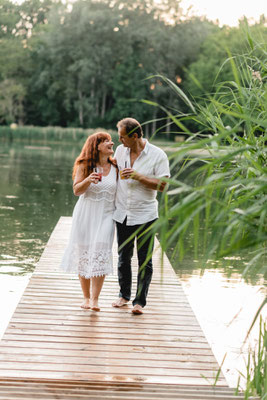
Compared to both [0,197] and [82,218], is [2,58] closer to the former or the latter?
[0,197]

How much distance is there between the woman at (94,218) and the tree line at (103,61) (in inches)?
1784

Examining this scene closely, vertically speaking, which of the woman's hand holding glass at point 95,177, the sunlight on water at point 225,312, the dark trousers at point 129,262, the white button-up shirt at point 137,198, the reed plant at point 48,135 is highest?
the woman's hand holding glass at point 95,177

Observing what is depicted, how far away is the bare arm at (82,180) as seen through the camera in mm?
4207

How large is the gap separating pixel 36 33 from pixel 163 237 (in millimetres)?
57521

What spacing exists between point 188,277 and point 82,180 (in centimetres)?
313

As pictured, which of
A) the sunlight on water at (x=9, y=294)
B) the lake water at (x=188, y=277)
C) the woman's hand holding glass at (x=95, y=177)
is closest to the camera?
the woman's hand holding glass at (x=95, y=177)

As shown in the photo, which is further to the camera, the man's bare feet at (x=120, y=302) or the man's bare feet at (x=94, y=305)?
the man's bare feet at (x=120, y=302)

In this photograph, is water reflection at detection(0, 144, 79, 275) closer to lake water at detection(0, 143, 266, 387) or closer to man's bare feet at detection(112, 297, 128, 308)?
lake water at detection(0, 143, 266, 387)

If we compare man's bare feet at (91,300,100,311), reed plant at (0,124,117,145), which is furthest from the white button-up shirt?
reed plant at (0,124,117,145)

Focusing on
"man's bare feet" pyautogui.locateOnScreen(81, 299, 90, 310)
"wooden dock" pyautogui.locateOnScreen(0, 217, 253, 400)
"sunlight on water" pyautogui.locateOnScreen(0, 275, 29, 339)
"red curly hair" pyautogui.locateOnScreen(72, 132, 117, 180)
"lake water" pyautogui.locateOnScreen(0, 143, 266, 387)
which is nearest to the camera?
"wooden dock" pyautogui.locateOnScreen(0, 217, 253, 400)

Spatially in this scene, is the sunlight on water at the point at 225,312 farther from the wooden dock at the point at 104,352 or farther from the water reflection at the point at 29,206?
the water reflection at the point at 29,206

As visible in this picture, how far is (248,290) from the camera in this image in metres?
6.57

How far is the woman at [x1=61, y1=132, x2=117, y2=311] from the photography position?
14.1 feet

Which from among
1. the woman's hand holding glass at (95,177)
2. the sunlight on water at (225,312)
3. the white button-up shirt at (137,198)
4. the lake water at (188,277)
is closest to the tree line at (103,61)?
the lake water at (188,277)
